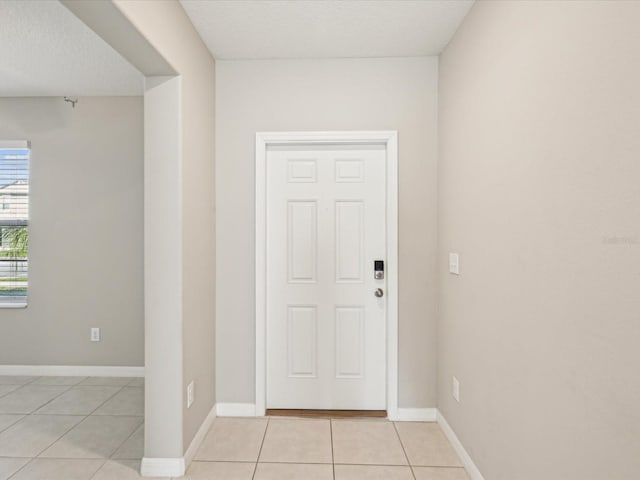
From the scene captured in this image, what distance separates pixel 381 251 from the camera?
8.84 feet

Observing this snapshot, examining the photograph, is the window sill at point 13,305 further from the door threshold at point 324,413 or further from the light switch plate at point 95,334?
the door threshold at point 324,413

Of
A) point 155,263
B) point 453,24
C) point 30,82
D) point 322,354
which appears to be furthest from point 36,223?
point 453,24

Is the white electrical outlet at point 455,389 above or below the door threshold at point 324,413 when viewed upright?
above

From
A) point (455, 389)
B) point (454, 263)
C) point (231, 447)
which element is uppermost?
point (454, 263)

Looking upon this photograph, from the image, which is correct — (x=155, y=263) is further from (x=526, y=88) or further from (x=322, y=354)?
(x=526, y=88)

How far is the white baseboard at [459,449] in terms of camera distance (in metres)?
1.93

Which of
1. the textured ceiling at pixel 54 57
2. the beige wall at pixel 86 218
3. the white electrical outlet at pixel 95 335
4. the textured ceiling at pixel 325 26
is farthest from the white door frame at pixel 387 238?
the white electrical outlet at pixel 95 335

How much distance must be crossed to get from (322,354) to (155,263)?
136 centimetres

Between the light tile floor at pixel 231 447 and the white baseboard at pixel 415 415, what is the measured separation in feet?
0.16

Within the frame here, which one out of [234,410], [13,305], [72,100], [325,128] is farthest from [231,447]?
[72,100]

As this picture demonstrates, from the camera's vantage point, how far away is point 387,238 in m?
2.62

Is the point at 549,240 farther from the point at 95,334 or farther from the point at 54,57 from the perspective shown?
the point at 95,334

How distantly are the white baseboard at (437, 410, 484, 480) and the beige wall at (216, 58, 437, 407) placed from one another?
6.3 inches

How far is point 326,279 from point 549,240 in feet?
5.32
